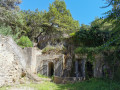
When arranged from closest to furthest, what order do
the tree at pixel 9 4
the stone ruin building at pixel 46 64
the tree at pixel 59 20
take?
the stone ruin building at pixel 46 64 < the tree at pixel 9 4 < the tree at pixel 59 20

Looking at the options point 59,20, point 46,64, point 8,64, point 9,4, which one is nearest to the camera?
point 8,64

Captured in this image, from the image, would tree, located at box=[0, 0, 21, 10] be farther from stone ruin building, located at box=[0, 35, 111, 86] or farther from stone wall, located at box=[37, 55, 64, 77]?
stone wall, located at box=[37, 55, 64, 77]

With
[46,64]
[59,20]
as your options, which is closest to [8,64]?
[46,64]

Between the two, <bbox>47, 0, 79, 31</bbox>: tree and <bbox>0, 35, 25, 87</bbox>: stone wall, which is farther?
<bbox>47, 0, 79, 31</bbox>: tree

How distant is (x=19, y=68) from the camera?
8328 mm

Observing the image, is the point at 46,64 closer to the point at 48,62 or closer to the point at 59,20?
the point at 48,62

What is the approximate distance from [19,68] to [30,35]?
11150mm

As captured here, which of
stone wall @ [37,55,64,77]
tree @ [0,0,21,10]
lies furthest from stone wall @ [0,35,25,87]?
tree @ [0,0,21,10]

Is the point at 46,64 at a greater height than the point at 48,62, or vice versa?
the point at 48,62

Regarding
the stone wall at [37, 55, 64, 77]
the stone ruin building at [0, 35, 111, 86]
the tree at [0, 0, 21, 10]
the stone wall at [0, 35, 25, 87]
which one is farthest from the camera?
the tree at [0, 0, 21, 10]

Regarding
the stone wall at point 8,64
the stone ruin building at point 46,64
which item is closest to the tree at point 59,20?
the stone ruin building at point 46,64

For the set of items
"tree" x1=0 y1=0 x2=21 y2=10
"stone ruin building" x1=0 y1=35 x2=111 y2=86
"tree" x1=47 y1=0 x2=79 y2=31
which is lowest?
"stone ruin building" x1=0 y1=35 x2=111 y2=86

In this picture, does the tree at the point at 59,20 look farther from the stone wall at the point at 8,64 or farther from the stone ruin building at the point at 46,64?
the stone wall at the point at 8,64

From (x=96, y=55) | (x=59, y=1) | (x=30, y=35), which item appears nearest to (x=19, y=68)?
(x=96, y=55)
